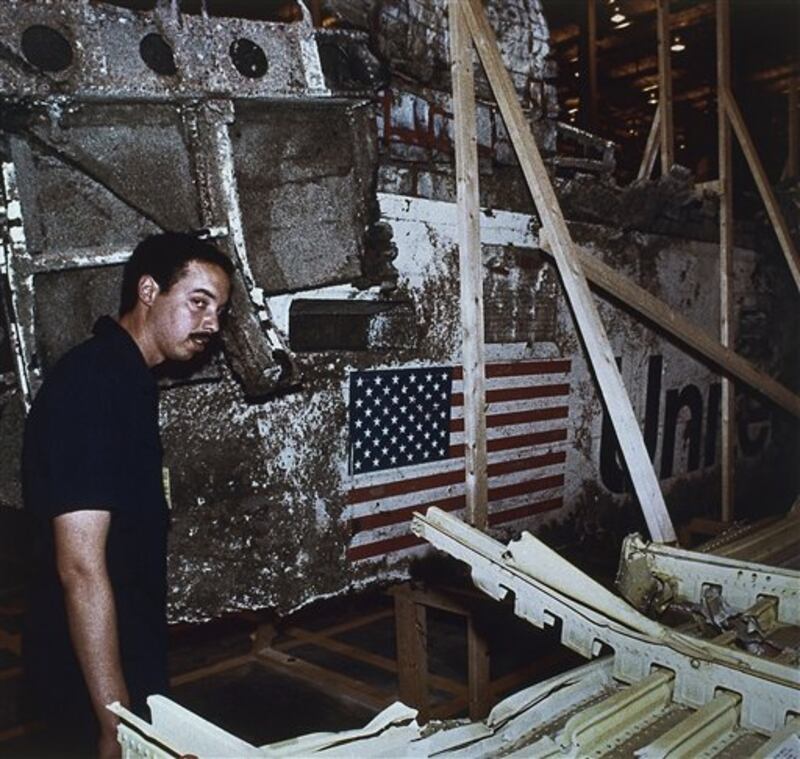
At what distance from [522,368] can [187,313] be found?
2866 millimetres

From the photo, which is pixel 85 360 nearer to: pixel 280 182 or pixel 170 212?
Answer: pixel 170 212

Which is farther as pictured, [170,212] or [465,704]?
[465,704]

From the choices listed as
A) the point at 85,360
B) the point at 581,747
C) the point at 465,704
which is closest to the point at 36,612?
the point at 85,360

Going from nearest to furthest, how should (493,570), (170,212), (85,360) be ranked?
(85,360) < (493,570) < (170,212)

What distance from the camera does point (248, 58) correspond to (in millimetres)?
3365

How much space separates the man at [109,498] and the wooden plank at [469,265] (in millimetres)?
1502

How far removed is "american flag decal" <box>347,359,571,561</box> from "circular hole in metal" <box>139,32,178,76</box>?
1664 millimetres

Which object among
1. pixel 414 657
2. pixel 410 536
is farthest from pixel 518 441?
pixel 414 657

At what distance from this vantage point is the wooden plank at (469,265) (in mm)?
3641

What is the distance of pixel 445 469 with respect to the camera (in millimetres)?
4312

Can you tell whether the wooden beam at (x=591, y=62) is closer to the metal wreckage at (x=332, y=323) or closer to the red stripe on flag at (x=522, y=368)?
the metal wreckage at (x=332, y=323)

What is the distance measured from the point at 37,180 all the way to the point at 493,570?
2290mm

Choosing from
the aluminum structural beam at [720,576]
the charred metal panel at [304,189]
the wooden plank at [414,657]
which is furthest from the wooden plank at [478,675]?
the charred metal panel at [304,189]

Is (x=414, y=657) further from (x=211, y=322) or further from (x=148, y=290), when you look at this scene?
(x=148, y=290)
